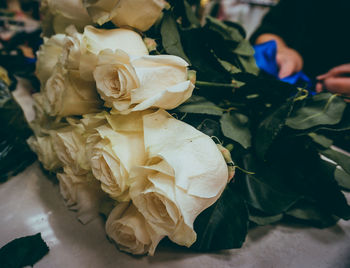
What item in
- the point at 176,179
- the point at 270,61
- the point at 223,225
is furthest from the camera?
the point at 270,61

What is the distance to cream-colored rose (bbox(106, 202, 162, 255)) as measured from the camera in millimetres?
249

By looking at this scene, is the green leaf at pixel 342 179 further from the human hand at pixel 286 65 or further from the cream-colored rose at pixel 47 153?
the cream-colored rose at pixel 47 153

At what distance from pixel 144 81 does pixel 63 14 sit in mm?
227

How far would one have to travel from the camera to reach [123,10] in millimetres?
282

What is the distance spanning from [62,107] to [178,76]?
170mm

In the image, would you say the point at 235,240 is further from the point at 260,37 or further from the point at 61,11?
the point at 260,37

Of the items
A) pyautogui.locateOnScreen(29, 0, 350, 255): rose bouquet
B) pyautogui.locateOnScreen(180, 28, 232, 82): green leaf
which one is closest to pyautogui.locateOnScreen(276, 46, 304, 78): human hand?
pyautogui.locateOnScreen(29, 0, 350, 255): rose bouquet

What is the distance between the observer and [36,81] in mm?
568

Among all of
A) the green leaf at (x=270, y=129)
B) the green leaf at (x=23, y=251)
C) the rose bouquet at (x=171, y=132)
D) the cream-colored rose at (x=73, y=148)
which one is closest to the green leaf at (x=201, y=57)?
the rose bouquet at (x=171, y=132)

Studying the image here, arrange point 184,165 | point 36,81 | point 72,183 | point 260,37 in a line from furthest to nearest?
point 260,37 → point 36,81 → point 72,183 → point 184,165

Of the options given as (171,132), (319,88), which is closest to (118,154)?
(171,132)

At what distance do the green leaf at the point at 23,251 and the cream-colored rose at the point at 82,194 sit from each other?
56 millimetres

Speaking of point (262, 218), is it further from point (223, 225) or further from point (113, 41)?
point (113, 41)

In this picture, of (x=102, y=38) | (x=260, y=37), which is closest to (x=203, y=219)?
(x=102, y=38)
